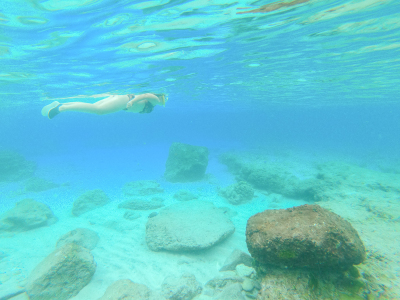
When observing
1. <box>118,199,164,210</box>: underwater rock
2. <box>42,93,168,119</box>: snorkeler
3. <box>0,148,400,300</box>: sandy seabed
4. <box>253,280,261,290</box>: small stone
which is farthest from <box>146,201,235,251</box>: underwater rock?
<box>42,93,168,119</box>: snorkeler

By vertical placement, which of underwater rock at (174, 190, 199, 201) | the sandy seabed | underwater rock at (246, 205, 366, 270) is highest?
underwater rock at (246, 205, 366, 270)

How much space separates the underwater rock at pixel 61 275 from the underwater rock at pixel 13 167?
21464 mm

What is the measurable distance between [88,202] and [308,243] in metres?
13.0

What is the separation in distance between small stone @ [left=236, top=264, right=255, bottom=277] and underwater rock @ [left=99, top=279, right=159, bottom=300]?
2.13 metres

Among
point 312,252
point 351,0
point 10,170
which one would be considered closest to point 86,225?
point 312,252

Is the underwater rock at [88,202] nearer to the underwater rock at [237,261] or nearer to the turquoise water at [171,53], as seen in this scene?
the turquoise water at [171,53]

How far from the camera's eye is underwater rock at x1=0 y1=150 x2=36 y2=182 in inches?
815

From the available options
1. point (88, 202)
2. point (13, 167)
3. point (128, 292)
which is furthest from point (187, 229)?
point (13, 167)

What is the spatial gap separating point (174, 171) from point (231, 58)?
10643 millimetres

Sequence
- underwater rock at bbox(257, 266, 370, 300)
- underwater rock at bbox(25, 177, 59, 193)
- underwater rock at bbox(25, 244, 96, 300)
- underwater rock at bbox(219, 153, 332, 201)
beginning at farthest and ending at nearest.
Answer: underwater rock at bbox(25, 177, 59, 193), underwater rock at bbox(219, 153, 332, 201), underwater rock at bbox(25, 244, 96, 300), underwater rock at bbox(257, 266, 370, 300)

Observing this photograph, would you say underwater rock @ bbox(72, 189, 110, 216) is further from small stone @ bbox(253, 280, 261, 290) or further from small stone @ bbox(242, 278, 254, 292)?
small stone @ bbox(253, 280, 261, 290)

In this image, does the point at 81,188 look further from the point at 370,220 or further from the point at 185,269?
the point at 370,220

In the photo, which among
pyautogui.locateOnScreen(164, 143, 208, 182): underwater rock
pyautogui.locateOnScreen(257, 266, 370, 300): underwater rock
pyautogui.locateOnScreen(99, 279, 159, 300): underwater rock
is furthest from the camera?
pyautogui.locateOnScreen(164, 143, 208, 182): underwater rock

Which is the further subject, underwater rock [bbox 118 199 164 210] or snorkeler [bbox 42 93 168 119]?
underwater rock [bbox 118 199 164 210]
